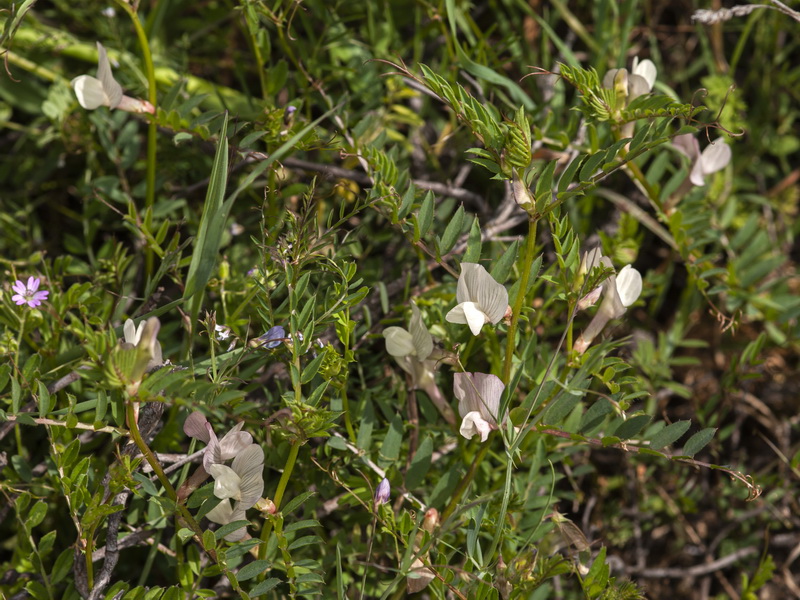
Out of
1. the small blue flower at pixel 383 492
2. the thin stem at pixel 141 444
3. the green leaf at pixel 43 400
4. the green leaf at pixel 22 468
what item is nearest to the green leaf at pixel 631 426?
the small blue flower at pixel 383 492

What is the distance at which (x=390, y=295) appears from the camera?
1559mm

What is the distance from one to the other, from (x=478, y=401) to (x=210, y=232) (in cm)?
47

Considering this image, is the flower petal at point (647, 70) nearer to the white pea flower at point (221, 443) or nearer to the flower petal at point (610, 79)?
the flower petal at point (610, 79)

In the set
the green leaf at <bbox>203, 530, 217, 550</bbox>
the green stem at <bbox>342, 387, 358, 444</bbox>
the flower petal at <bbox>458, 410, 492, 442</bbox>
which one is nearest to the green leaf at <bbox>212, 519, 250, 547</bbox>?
the green leaf at <bbox>203, 530, 217, 550</bbox>

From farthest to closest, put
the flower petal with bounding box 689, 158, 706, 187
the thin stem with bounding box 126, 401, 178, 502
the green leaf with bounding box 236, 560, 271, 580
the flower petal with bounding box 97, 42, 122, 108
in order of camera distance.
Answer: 1. the flower petal with bounding box 689, 158, 706, 187
2. the flower petal with bounding box 97, 42, 122, 108
3. the green leaf with bounding box 236, 560, 271, 580
4. the thin stem with bounding box 126, 401, 178, 502

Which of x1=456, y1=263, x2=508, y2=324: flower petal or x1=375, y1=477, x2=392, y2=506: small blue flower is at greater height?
x1=456, y1=263, x2=508, y2=324: flower petal

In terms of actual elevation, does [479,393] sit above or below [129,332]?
below

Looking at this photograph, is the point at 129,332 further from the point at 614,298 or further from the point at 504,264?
the point at 614,298

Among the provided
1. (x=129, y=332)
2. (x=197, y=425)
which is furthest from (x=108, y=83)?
(x=197, y=425)

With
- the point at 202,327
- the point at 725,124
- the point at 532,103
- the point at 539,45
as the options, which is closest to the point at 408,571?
the point at 202,327

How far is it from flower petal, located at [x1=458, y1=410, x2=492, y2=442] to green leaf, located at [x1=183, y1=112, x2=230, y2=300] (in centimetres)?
44

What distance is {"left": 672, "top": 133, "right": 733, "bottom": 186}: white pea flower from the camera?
5.23 ft

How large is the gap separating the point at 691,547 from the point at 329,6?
1535mm

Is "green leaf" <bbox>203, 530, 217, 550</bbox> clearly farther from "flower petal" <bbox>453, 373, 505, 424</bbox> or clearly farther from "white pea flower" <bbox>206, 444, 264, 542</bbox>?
"flower petal" <bbox>453, 373, 505, 424</bbox>
